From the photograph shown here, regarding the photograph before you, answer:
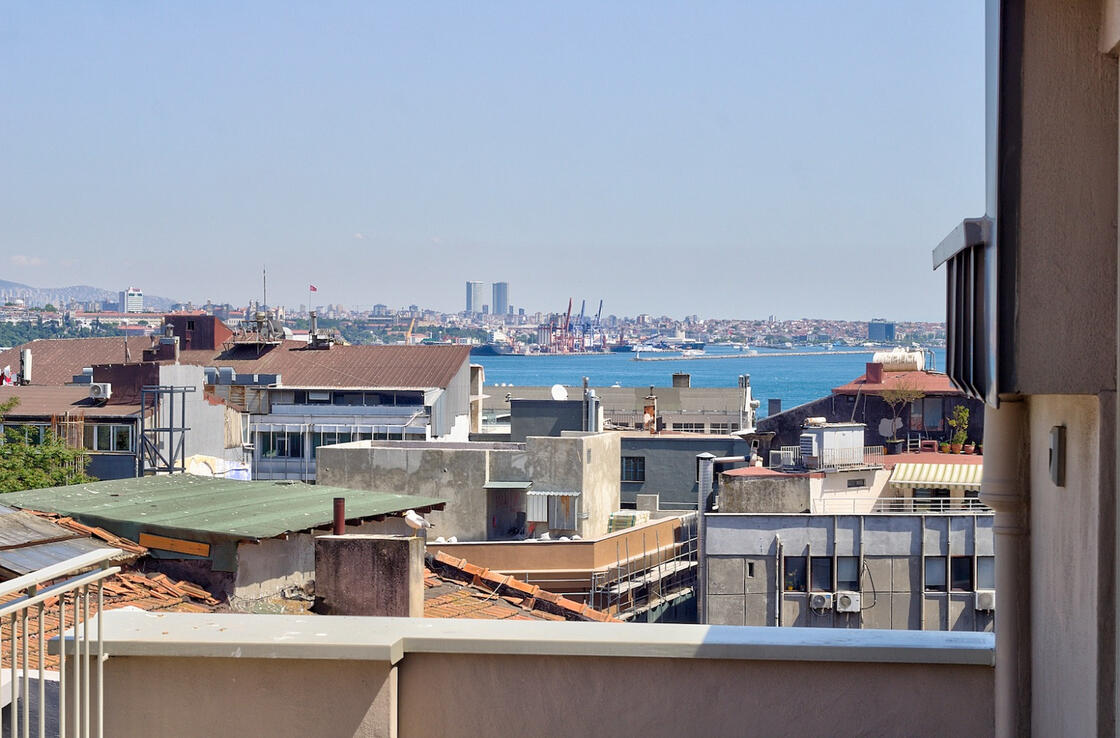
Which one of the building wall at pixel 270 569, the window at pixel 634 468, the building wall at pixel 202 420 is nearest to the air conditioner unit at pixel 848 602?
the window at pixel 634 468

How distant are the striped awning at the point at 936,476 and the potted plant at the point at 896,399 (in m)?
6.97

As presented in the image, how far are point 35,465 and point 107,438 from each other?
7.78 metres

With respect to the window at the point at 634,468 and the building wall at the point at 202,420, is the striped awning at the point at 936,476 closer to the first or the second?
the window at the point at 634,468

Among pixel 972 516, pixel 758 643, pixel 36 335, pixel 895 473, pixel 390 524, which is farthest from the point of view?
pixel 36 335

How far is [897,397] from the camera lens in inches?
1642

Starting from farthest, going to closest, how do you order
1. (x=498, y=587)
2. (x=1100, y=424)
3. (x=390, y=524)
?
(x=390, y=524)
(x=498, y=587)
(x=1100, y=424)

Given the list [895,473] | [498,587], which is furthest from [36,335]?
[498,587]

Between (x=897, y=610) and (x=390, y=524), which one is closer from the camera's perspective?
(x=390, y=524)

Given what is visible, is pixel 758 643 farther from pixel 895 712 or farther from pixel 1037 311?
pixel 1037 311

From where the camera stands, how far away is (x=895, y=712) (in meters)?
4.25

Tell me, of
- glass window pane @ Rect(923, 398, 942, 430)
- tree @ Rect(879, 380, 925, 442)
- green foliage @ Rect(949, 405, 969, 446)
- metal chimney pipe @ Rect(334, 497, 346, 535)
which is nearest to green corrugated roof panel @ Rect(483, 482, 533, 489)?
tree @ Rect(879, 380, 925, 442)

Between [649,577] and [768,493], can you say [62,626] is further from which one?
[649,577]

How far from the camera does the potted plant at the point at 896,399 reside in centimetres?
4147

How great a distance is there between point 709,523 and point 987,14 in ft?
85.8
